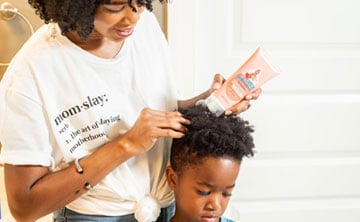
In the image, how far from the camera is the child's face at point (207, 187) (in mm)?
902

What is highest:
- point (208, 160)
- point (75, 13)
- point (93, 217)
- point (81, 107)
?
point (75, 13)

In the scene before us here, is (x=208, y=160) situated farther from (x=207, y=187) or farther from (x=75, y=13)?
(x=75, y=13)

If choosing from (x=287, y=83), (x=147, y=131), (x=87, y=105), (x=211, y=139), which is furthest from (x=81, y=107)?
(x=287, y=83)

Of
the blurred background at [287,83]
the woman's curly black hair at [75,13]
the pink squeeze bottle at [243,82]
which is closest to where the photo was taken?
the woman's curly black hair at [75,13]

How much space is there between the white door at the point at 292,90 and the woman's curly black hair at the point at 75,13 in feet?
1.74

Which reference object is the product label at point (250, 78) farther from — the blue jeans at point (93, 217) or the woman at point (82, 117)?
the blue jeans at point (93, 217)

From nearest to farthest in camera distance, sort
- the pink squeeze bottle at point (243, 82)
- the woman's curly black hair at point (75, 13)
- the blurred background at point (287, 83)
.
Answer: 1. the woman's curly black hair at point (75, 13)
2. the pink squeeze bottle at point (243, 82)
3. the blurred background at point (287, 83)

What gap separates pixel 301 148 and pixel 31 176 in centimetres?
90

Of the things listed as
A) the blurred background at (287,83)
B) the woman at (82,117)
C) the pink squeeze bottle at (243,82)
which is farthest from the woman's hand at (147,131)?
the blurred background at (287,83)

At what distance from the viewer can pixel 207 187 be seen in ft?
2.97

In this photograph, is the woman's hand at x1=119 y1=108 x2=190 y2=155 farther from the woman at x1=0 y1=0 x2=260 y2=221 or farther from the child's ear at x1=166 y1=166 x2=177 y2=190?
the child's ear at x1=166 y1=166 x2=177 y2=190

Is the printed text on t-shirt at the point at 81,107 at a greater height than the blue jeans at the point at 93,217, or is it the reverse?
the printed text on t-shirt at the point at 81,107

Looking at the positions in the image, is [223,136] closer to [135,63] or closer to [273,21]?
[135,63]

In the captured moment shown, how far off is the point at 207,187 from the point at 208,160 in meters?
0.05
